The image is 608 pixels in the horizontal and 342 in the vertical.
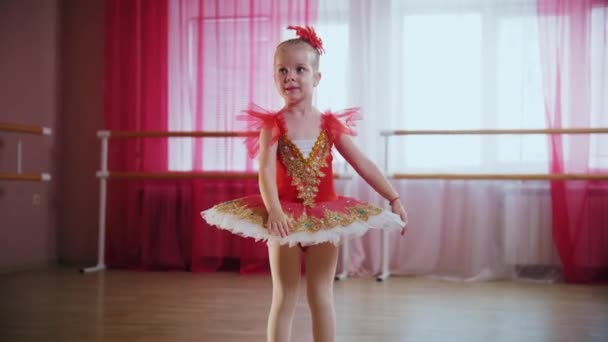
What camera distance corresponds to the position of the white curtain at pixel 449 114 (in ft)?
12.5

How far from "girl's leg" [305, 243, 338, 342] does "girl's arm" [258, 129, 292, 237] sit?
0.50 feet

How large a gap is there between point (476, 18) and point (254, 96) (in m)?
1.52

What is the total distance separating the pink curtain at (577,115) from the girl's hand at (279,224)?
2785mm

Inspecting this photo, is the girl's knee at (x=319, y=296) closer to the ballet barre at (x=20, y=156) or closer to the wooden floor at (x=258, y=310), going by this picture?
the wooden floor at (x=258, y=310)

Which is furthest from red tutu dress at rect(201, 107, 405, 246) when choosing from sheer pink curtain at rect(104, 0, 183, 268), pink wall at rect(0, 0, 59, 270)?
pink wall at rect(0, 0, 59, 270)

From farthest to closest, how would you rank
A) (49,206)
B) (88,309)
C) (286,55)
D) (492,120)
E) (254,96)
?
(49,206)
(254,96)
(492,120)
(88,309)
(286,55)

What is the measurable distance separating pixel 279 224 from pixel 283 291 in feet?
0.64

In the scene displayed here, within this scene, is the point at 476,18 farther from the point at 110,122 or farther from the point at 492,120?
the point at 110,122

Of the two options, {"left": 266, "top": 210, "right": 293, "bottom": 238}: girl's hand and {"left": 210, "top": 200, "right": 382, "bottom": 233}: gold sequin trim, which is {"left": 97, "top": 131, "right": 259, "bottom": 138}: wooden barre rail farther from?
{"left": 266, "top": 210, "right": 293, "bottom": 238}: girl's hand

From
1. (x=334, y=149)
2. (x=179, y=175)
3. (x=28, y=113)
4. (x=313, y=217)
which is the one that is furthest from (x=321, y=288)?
(x=28, y=113)

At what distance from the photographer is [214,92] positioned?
4.16 meters

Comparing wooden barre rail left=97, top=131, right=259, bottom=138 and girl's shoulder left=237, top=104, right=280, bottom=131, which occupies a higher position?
wooden barre rail left=97, top=131, right=259, bottom=138

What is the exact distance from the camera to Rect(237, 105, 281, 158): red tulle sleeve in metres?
1.49

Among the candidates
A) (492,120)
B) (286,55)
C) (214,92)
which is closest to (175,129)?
(214,92)
